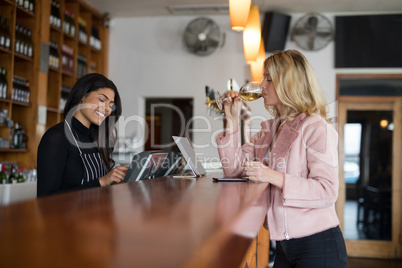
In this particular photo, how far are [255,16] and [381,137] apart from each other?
3289 millimetres

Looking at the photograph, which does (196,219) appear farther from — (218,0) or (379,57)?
(379,57)

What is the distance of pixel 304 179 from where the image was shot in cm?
134

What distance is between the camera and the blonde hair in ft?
4.81

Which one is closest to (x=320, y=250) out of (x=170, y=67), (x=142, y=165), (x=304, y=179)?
(x=304, y=179)

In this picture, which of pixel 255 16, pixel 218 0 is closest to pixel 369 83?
pixel 218 0

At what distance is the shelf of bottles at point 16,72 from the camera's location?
13.4 ft

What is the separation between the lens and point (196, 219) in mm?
617

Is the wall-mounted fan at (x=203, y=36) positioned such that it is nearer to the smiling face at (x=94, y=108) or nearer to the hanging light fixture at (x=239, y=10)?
the hanging light fixture at (x=239, y=10)

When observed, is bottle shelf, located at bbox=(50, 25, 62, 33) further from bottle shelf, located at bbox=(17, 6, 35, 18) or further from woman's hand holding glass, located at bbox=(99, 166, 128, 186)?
woman's hand holding glass, located at bbox=(99, 166, 128, 186)

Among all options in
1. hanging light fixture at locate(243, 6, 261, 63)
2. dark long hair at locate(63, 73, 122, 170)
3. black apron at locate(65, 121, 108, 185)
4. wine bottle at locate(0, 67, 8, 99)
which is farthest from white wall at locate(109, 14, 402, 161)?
black apron at locate(65, 121, 108, 185)

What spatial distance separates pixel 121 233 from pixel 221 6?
16.7 ft

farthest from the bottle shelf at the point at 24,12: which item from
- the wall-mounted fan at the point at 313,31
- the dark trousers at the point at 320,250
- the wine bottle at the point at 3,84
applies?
the dark trousers at the point at 320,250

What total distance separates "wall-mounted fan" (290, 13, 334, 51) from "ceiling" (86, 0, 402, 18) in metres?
0.12

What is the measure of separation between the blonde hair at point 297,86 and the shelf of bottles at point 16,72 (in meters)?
3.33
